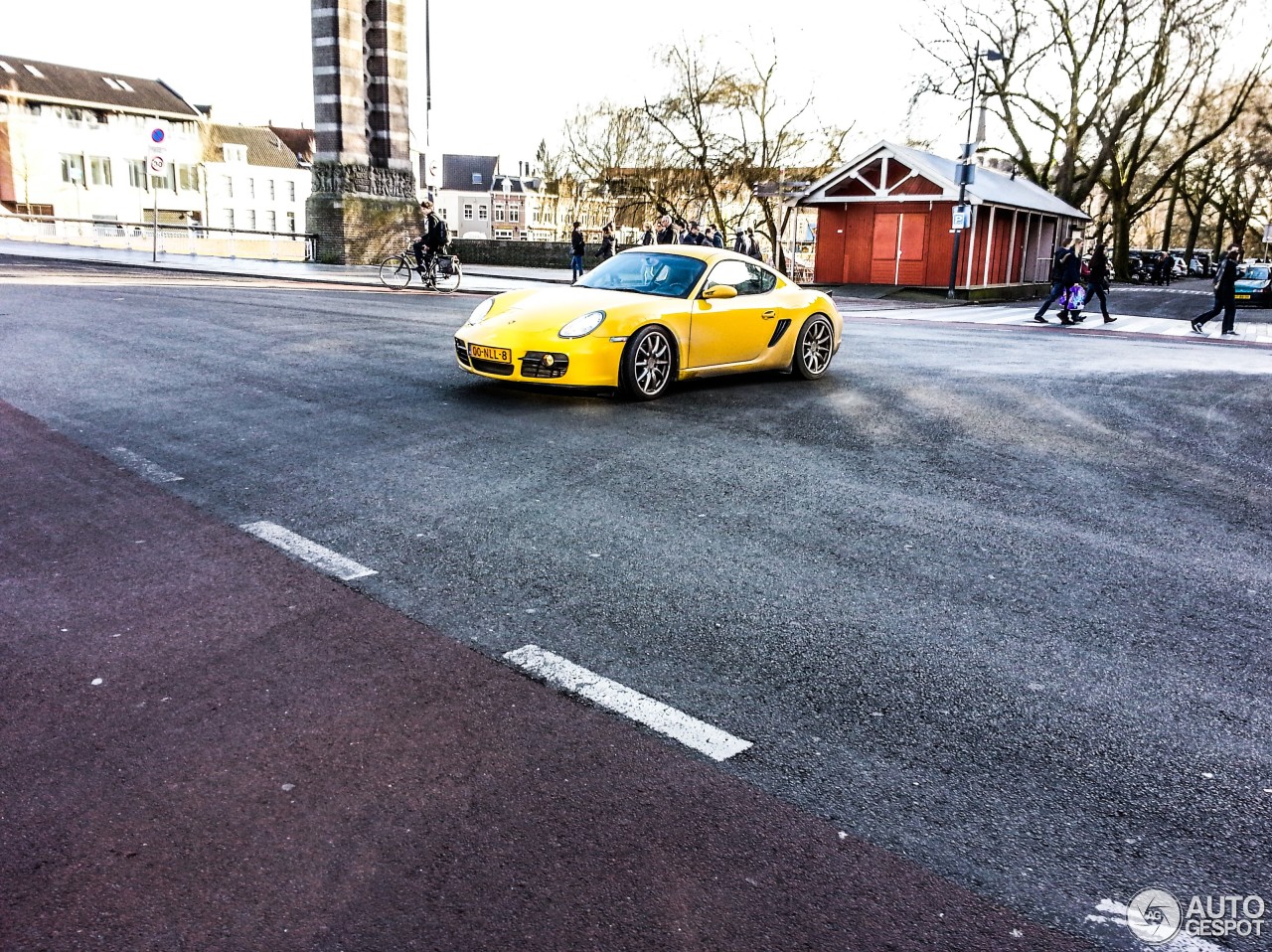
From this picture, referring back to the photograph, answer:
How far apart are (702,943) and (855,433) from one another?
6.13 meters

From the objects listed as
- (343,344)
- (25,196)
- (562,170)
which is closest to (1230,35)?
(562,170)

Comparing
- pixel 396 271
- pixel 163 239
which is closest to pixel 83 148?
pixel 163 239

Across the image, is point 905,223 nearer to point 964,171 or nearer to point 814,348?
point 964,171

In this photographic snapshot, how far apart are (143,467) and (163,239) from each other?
3404 cm

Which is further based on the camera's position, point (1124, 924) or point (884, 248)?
point (884, 248)

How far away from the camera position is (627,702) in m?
3.31

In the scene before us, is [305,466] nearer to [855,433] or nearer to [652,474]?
[652,474]

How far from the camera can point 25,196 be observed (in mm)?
66750

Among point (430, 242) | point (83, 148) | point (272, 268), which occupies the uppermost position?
point (83, 148)

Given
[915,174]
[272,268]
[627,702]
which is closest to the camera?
[627,702]

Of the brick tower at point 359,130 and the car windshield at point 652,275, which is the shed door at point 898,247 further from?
the car windshield at point 652,275

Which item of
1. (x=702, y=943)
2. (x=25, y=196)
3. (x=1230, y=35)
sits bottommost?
(x=702, y=943)

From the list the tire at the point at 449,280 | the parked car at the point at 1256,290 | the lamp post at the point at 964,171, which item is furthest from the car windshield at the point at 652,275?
the parked car at the point at 1256,290

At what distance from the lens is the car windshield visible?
9.44 metres
